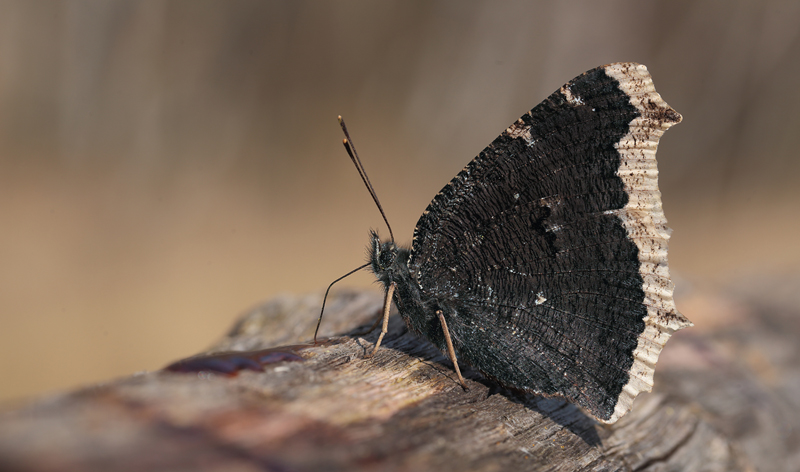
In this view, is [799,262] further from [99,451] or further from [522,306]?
[99,451]

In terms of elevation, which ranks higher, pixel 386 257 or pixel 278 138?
pixel 278 138

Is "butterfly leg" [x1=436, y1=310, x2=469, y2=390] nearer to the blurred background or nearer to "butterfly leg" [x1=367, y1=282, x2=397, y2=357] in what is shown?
"butterfly leg" [x1=367, y1=282, x2=397, y2=357]

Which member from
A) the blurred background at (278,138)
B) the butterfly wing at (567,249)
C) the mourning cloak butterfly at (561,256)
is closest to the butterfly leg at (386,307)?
the mourning cloak butterfly at (561,256)

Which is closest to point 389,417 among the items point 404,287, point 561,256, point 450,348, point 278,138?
point 450,348

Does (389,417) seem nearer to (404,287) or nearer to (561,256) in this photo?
(404,287)

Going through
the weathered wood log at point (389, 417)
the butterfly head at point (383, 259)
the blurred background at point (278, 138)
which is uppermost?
the blurred background at point (278, 138)

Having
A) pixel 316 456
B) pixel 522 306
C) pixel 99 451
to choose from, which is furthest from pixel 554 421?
pixel 99 451

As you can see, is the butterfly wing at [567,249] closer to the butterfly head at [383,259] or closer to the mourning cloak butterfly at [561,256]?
the mourning cloak butterfly at [561,256]
